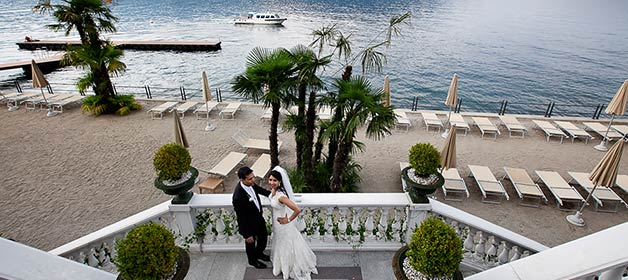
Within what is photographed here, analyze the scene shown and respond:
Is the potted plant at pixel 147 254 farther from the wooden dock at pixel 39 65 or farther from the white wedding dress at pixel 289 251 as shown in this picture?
the wooden dock at pixel 39 65

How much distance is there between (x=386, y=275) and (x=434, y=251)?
193 centimetres

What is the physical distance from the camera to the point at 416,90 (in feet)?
85.6

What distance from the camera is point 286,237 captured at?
4.29 m

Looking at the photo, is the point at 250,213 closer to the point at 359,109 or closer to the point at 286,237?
the point at 286,237

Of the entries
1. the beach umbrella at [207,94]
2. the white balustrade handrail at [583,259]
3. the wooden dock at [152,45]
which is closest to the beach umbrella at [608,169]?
the white balustrade handrail at [583,259]

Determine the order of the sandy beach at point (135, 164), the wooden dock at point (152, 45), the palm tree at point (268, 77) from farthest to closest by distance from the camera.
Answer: the wooden dock at point (152, 45) < the sandy beach at point (135, 164) < the palm tree at point (268, 77)

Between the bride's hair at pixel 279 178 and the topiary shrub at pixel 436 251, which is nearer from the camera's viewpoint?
the topiary shrub at pixel 436 251

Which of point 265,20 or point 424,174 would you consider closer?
point 424,174

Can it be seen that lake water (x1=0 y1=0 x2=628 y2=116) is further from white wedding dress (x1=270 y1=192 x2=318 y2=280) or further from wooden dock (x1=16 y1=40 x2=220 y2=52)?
white wedding dress (x1=270 y1=192 x2=318 y2=280)

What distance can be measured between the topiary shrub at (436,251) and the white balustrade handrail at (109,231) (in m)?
3.68

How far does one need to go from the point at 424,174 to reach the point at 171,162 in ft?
12.1

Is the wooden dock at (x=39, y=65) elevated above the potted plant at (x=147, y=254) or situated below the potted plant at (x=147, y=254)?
below

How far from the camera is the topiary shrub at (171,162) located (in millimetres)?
4484

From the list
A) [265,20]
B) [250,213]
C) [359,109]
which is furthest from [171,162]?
[265,20]
